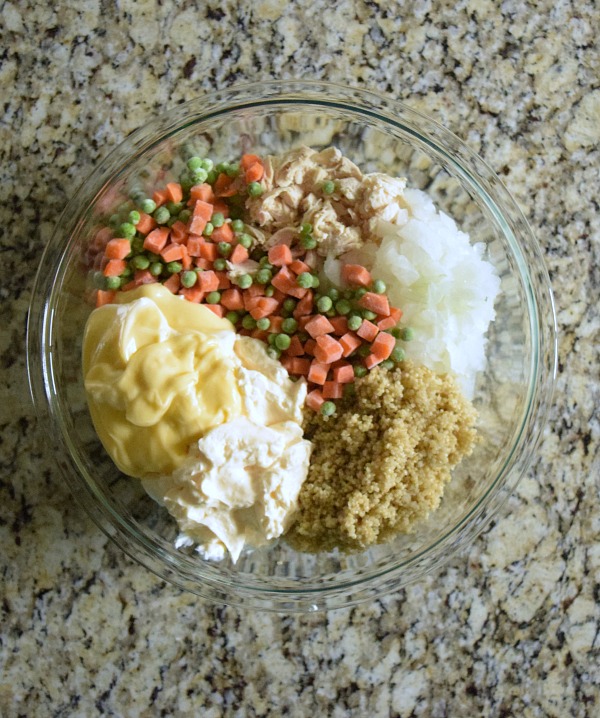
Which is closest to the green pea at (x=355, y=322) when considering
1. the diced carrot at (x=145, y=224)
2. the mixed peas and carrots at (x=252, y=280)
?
the mixed peas and carrots at (x=252, y=280)

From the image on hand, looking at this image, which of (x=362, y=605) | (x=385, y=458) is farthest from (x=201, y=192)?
(x=362, y=605)

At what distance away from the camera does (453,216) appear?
7.52 feet

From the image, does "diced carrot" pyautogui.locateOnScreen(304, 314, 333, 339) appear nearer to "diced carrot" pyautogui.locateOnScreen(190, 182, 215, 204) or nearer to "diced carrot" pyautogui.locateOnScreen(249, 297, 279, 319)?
"diced carrot" pyautogui.locateOnScreen(249, 297, 279, 319)

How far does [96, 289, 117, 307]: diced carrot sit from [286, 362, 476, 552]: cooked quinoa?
0.71 m

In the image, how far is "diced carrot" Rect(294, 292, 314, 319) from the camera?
2082 mm

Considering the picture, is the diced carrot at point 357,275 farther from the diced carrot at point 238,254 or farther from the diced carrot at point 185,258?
the diced carrot at point 185,258

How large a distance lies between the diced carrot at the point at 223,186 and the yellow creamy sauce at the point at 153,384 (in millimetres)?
454

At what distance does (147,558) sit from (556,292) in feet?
5.09

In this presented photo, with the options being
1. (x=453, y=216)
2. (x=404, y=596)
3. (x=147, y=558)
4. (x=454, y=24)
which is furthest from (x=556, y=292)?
(x=147, y=558)

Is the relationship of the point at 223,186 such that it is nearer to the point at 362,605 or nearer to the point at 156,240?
the point at 156,240

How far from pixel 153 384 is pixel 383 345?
0.64 meters

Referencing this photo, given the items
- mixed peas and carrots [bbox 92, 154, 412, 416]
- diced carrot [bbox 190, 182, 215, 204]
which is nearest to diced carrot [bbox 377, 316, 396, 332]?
mixed peas and carrots [bbox 92, 154, 412, 416]

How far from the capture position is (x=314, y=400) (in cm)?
201

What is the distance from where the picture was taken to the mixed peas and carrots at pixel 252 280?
2.02m
